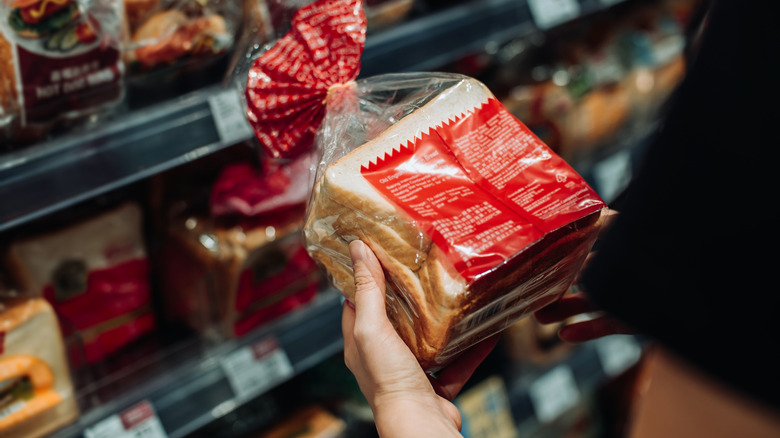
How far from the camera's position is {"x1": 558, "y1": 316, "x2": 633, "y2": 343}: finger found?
0.89 meters

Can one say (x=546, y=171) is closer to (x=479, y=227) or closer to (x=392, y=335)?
(x=479, y=227)

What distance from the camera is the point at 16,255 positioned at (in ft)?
3.19

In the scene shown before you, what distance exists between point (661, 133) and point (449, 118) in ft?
0.94

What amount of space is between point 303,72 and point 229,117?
20 cm

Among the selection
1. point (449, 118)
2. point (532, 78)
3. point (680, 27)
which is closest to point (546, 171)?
point (449, 118)

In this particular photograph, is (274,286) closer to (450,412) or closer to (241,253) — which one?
(241,253)

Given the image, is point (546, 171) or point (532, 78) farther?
point (532, 78)

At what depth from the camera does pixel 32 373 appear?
922 mm

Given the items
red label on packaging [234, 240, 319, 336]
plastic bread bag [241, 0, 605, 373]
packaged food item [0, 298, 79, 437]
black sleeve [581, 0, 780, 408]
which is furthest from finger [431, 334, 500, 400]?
packaged food item [0, 298, 79, 437]

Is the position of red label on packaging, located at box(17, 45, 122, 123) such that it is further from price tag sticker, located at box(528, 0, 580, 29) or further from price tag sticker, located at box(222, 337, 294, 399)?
price tag sticker, located at box(528, 0, 580, 29)

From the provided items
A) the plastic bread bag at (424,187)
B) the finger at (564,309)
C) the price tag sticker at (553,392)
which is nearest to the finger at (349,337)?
the plastic bread bag at (424,187)

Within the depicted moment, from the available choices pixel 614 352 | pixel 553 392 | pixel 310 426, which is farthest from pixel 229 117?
pixel 614 352

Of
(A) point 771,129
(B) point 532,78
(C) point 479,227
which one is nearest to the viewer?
(A) point 771,129

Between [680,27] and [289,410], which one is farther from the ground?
[680,27]
